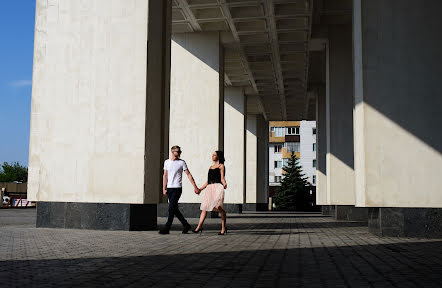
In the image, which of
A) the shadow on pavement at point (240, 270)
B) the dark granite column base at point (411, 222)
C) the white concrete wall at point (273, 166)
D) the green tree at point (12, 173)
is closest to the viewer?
the shadow on pavement at point (240, 270)

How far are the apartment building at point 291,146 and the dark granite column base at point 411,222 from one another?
2587 inches

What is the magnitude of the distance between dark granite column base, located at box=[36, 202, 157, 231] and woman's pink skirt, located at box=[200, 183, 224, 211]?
1.62 meters

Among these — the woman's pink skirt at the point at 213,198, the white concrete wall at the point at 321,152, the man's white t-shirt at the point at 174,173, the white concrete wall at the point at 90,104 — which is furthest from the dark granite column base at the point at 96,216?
the white concrete wall at the point at 321,152

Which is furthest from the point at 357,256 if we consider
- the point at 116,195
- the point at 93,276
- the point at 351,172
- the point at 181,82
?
the point at 181,82

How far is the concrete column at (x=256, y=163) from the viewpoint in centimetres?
3738

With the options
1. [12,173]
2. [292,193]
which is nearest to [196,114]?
[292,193]

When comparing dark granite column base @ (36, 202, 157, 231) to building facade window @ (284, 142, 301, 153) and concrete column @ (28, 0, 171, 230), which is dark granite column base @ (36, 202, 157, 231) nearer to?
concrete column @ (28, 0, 171, 230)

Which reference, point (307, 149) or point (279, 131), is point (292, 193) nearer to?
point (307, 149)

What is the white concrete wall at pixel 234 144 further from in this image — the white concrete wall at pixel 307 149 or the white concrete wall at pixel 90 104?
the white concrete wall at pixel 307 149

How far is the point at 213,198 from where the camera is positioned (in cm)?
1022

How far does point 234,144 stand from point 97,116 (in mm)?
19375

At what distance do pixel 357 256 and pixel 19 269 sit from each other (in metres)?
4.12

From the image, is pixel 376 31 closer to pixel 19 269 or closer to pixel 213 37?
pixel 19 269

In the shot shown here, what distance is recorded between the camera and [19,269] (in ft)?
16.7
